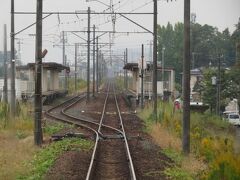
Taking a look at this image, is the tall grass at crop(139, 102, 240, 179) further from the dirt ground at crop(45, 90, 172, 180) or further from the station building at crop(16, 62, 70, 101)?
the station building at crop(16, 62, 70, 101)

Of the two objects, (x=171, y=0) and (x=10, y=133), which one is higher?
(x=171, y=0)

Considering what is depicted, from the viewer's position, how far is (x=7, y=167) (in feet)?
42.6

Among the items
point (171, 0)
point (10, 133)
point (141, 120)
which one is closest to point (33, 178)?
point (10, 133)

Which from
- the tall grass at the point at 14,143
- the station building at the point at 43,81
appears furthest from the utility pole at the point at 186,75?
the station building at the point at 43,81

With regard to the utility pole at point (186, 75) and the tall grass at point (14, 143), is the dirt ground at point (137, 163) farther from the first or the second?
the tall grass at point (14, 143)

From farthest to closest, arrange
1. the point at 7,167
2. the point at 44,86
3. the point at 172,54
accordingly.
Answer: the point at 172,54 → the point at 44,86 → the point at 7,167

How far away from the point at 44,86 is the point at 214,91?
68.0 ft

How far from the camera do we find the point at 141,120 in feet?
96.7

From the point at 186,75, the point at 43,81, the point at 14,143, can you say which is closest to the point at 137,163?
the point at 186,75

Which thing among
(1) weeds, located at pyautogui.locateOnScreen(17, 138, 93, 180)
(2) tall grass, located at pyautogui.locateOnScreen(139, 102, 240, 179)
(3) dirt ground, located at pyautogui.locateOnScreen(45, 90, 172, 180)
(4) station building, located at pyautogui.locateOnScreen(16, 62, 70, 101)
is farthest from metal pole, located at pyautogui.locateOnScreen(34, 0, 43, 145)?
(4) station building, located at pyautogui.locateOnScreen(16, 62, 70, 101)

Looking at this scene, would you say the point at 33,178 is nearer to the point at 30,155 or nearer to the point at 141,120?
the point at 30,155

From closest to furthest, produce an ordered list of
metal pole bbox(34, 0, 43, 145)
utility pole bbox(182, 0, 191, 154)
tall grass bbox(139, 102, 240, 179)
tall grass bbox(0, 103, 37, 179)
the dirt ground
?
tall grass bbox(139, 102, 240, 179) → the dirt ground → tall grass bbox(0, 103, 37, 179) → utility pole bbox(182, 0, 191, 154) → metal pole bbox(34, 0, 43, 145)

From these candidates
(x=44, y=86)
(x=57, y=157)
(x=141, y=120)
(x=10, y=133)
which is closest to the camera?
(x=57, y=157)

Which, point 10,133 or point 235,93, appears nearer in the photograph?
point 10,133
